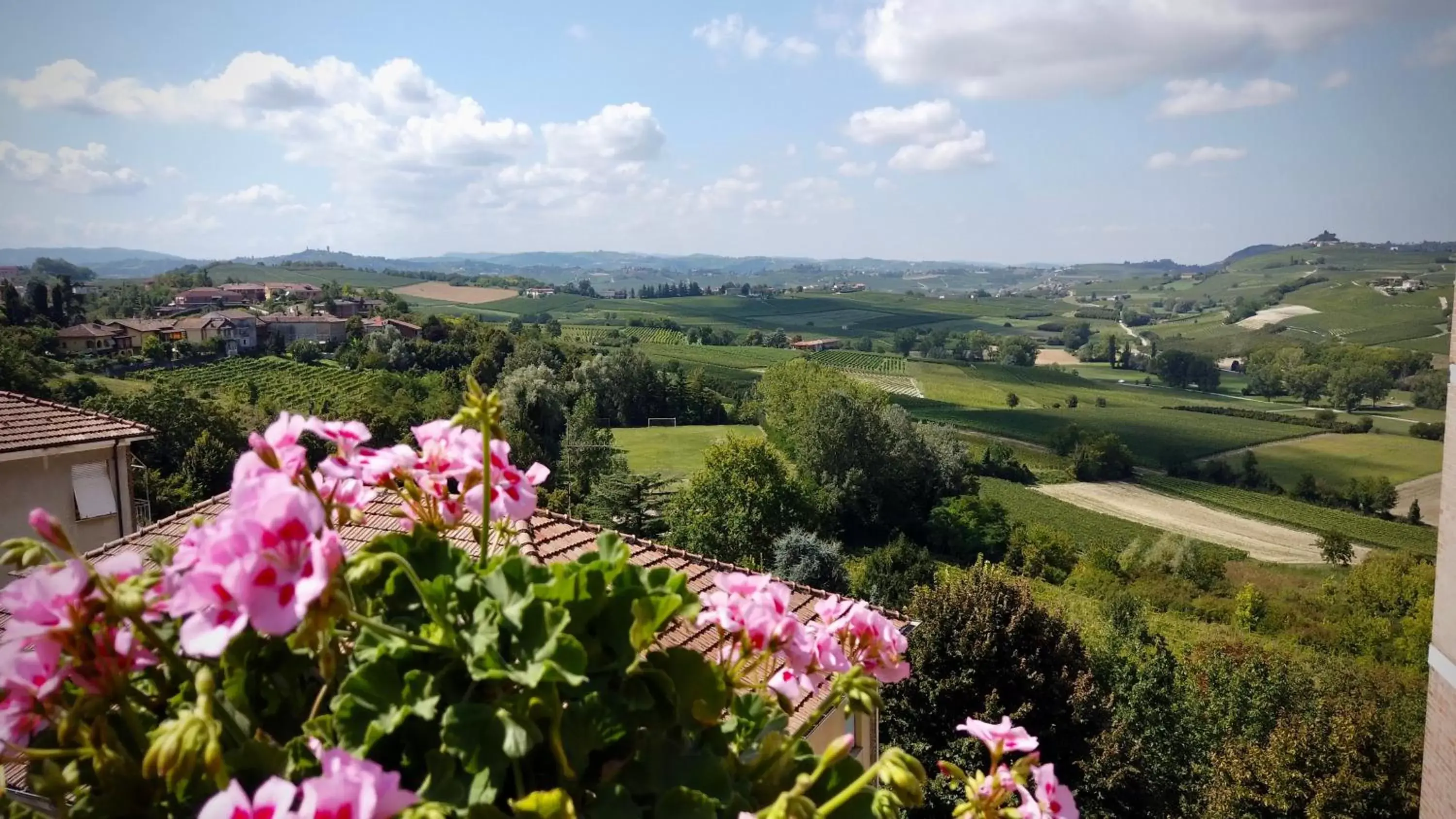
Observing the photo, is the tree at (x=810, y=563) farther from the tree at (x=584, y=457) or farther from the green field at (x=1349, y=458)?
the green field at (x=1349, y=458)

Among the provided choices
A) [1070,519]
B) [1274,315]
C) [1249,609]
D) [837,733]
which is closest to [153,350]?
[1070,519]

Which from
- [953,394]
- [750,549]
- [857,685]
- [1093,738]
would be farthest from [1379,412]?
[857,685]

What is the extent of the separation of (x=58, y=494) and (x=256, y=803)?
1150 cm

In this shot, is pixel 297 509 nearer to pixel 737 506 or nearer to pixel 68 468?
pixel 68 468

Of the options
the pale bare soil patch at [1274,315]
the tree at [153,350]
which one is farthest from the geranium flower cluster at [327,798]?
the pale bare soil patch at [1274,315]

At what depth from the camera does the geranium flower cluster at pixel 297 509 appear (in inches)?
33.0

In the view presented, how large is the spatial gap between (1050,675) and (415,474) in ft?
41.9

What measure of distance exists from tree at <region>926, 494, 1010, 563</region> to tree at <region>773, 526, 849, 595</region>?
1681 cm

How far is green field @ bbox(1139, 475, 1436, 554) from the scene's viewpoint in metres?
45.7

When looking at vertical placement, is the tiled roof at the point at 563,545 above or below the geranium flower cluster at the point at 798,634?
below

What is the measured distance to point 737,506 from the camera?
3334 centimetres

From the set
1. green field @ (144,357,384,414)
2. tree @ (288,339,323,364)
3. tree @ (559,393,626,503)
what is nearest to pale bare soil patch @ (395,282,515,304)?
tree @ (288,339,323,364)

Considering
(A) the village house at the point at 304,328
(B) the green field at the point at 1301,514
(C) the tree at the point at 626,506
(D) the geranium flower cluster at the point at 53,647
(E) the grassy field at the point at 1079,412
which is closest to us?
(D) the geranium flower cluster at the point at 53,647

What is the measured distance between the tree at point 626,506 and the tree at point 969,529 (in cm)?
1480
